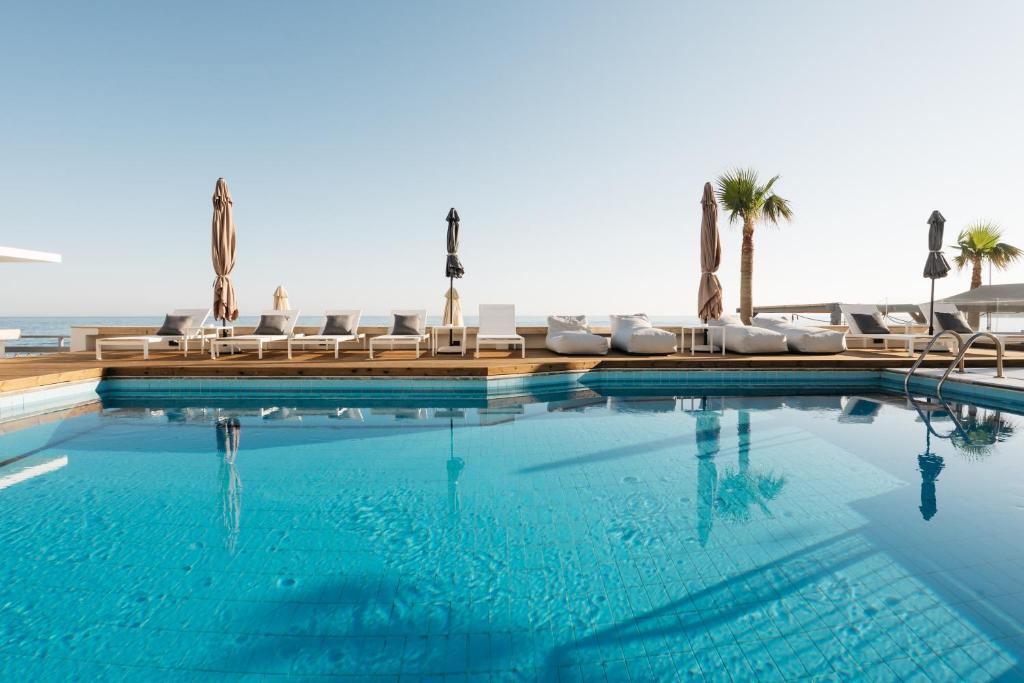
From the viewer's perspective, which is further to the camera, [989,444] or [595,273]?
[595,273]

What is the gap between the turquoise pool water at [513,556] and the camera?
69.1 inches

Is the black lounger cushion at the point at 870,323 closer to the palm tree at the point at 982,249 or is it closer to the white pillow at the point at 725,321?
Answer: the white pillow at the point at 725,321

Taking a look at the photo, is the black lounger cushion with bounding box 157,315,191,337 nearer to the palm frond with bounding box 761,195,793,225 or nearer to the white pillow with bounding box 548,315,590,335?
the white pillow with bounding box 548,315,590,335

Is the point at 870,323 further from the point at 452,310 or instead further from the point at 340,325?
the point at 340,325

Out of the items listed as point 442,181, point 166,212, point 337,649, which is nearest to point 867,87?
point 442,181

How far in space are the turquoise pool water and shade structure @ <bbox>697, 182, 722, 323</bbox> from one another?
16.3 ft

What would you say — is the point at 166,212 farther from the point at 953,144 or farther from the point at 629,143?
the point at 953,144

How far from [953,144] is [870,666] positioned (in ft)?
50.4

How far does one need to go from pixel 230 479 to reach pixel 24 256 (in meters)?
6.51

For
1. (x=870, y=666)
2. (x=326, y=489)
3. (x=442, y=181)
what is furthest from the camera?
(x=442, y=181)

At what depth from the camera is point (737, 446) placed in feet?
14.4

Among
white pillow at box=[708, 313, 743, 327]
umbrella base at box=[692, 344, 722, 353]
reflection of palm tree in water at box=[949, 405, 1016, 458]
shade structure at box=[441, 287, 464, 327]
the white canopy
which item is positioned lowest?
reflection of palm tree in water at box=[949, 405, 1016, 458]

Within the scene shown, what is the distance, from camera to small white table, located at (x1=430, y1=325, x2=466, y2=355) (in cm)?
883

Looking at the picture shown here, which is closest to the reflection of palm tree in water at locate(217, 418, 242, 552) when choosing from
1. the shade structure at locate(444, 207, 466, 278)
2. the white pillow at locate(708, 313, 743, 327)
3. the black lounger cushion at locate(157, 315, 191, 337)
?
the black lounger cushion at locate(157, 315, 191, 337)
